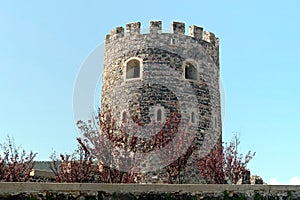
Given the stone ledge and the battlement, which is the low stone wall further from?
the battlement

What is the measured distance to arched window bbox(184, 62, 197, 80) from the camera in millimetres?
17438

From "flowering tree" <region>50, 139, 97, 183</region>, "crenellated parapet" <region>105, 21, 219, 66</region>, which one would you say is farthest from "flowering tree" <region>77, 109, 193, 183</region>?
"crenellated parapet" <region>105, 21, 219, 66</region>

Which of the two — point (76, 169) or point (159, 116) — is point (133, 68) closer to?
point (159, 116)

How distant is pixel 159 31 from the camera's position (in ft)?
56.3

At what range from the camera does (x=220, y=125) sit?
1816cm

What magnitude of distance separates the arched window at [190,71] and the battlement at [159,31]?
46.9 inches

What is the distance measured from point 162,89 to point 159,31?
2425 mm

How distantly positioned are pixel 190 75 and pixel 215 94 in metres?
1.38

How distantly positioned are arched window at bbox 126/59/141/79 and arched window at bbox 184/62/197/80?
6.39ft

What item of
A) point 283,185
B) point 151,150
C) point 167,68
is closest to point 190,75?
point 167,68

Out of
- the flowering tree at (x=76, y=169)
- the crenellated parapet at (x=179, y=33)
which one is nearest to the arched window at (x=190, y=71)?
the crenellated parapet at (x=179, y=33)

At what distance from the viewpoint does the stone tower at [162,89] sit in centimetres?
1598

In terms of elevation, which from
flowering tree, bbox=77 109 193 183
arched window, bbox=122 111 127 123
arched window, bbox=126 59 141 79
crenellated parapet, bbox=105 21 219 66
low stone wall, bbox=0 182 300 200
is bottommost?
low stone wall, bbox=0 182 300 200

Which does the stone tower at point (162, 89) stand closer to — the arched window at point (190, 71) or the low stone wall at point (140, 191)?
the arched window at point (190, 71)
